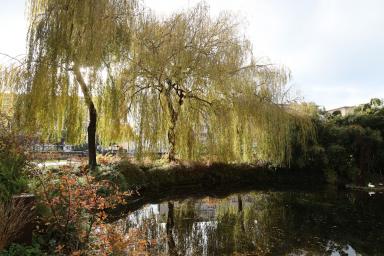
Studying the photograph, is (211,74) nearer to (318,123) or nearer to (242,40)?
(242,40)

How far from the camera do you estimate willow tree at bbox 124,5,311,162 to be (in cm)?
1176

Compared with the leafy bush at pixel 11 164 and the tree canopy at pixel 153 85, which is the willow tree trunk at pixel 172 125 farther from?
the leafy bush at pixel 11 164

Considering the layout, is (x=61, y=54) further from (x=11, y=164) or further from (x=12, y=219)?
(x=12, y=219)

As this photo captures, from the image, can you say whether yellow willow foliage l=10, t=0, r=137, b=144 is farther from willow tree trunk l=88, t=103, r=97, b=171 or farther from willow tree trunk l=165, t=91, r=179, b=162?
willow tree trunk l=165, t=91, r=179, b=162

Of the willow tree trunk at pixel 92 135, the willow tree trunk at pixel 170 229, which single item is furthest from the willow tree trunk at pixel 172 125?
the willow tree trunk at pixel 170 229

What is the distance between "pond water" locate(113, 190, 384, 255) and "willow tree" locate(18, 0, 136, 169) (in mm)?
3799

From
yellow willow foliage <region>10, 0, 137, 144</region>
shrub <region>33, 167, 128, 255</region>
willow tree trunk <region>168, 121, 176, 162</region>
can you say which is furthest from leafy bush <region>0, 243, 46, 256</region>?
willow tree trunk <region>168, 121, 176, 162</region>

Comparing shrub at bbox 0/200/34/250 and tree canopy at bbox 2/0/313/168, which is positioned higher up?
tree canopy at bbox 2/0/313/168

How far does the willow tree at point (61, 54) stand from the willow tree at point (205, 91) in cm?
200

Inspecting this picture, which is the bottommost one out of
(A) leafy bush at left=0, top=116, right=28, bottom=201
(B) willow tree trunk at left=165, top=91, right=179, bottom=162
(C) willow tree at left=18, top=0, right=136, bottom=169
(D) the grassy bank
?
(D) the grassy bank

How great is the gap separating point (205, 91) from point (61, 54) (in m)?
5.77

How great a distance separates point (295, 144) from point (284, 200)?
15.3 ft

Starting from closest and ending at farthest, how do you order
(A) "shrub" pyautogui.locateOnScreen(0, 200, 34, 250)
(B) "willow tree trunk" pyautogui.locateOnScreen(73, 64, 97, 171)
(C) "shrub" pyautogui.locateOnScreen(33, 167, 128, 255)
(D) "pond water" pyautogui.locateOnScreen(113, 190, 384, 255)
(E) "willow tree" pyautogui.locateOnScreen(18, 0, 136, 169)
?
1. (A) "shrub" pyautogui.locateOnScreen(0, 200, 34, 250)
2. (C) "shrub" pyautogui.locateOnScreen(33, 167, 128, 255)
3. (D) "pond water" pyautogui.locateOnScreen(113, 190, 384, 255)
4. (E) "willow tree" pyautogui.locateOnScreen(18, 0, 136, 169)
5. (B) "willow tree trunk" pyautogui.locateOnScreen(73, 64, 97, 171)

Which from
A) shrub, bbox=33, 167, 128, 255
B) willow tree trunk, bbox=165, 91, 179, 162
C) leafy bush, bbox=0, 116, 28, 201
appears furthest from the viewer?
willow tree trunk, bbox=165, 91, 179, 162
